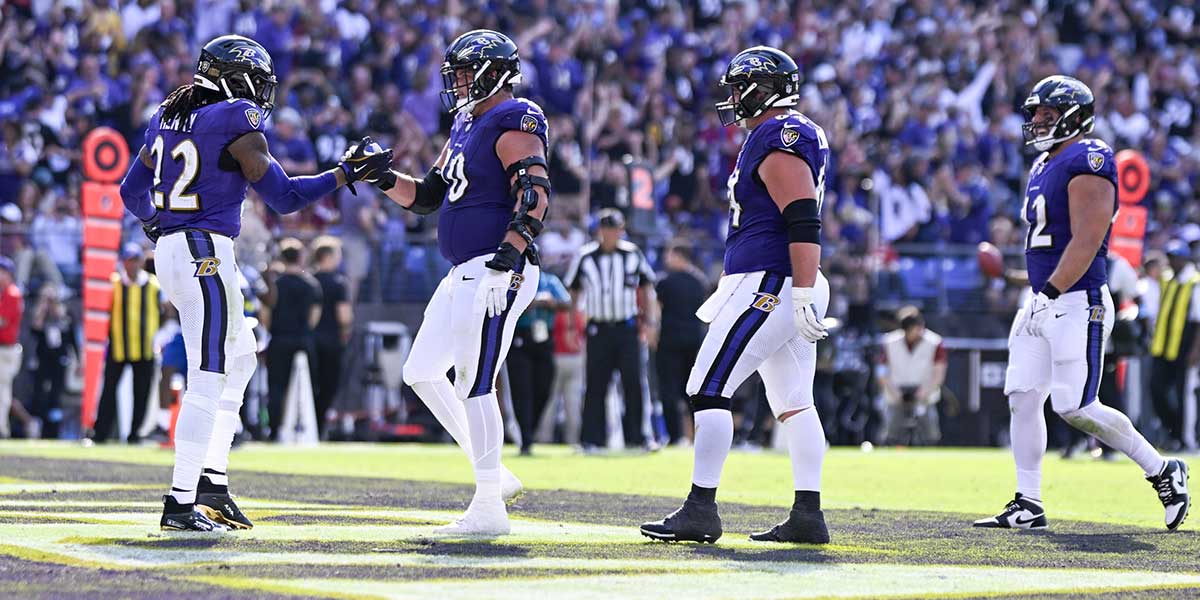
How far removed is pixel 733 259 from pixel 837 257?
1295 centimetres

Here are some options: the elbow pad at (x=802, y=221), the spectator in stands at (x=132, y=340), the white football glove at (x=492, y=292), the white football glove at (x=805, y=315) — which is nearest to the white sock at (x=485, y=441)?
the white football glove at (x=492, y=292)

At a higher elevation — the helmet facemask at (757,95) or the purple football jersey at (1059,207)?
the helmet facemask at (757,95)

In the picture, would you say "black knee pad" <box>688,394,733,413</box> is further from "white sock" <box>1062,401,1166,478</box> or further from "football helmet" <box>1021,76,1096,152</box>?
"football helmet" <box>1021,76,1096,152</box>

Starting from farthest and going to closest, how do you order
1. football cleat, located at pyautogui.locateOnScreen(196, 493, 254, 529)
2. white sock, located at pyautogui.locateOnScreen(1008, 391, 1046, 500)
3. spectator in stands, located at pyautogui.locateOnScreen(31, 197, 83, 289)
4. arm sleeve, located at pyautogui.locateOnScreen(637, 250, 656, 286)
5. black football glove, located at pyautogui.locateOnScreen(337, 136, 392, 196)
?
spectator in stands, located at pyautogui.locateOnScreen(31, 197, 83, 289)
arm sleeve, located at pyautogui.locateOnScreen(637, 250, 656, 286)
white sock, located at pyautogui.locateOnScreen(1008, 391, 1046, 500)
black football glove, located at pyautogui.locateOnScreen(337, 136, 392, 196)
football cleat, located at pyautogui.locateOnScreen(196, 493, 254, 529)

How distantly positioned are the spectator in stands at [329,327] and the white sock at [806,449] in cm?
1027

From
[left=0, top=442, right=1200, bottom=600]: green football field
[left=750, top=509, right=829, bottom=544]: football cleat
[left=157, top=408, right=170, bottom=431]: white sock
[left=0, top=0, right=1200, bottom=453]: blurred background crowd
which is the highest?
[left=0, top=0, right=1200, bottom=453]: blurred background crowd

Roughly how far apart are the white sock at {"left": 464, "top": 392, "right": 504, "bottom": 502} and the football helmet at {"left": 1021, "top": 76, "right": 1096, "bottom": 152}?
10.0 ft

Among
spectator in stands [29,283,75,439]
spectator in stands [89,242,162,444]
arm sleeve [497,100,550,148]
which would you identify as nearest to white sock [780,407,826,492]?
arm sleeve [497,100,550,148]

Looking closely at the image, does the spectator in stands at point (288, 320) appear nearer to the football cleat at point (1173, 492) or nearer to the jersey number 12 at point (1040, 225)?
the jersey number 12 at point (1040, 225)

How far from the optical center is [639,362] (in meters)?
15.7

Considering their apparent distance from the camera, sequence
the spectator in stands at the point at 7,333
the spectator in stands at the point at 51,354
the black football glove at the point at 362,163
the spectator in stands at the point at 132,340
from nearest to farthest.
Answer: the black football glove at the point at 362,163, the spectator in stands at the point at 132,340, the spectator in stands at the point at 7,333, the spectator in stands at the point at 51,354

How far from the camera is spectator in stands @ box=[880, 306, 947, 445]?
18578 mm

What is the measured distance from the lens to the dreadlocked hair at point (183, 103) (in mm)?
7055

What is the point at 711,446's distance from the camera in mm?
6934
